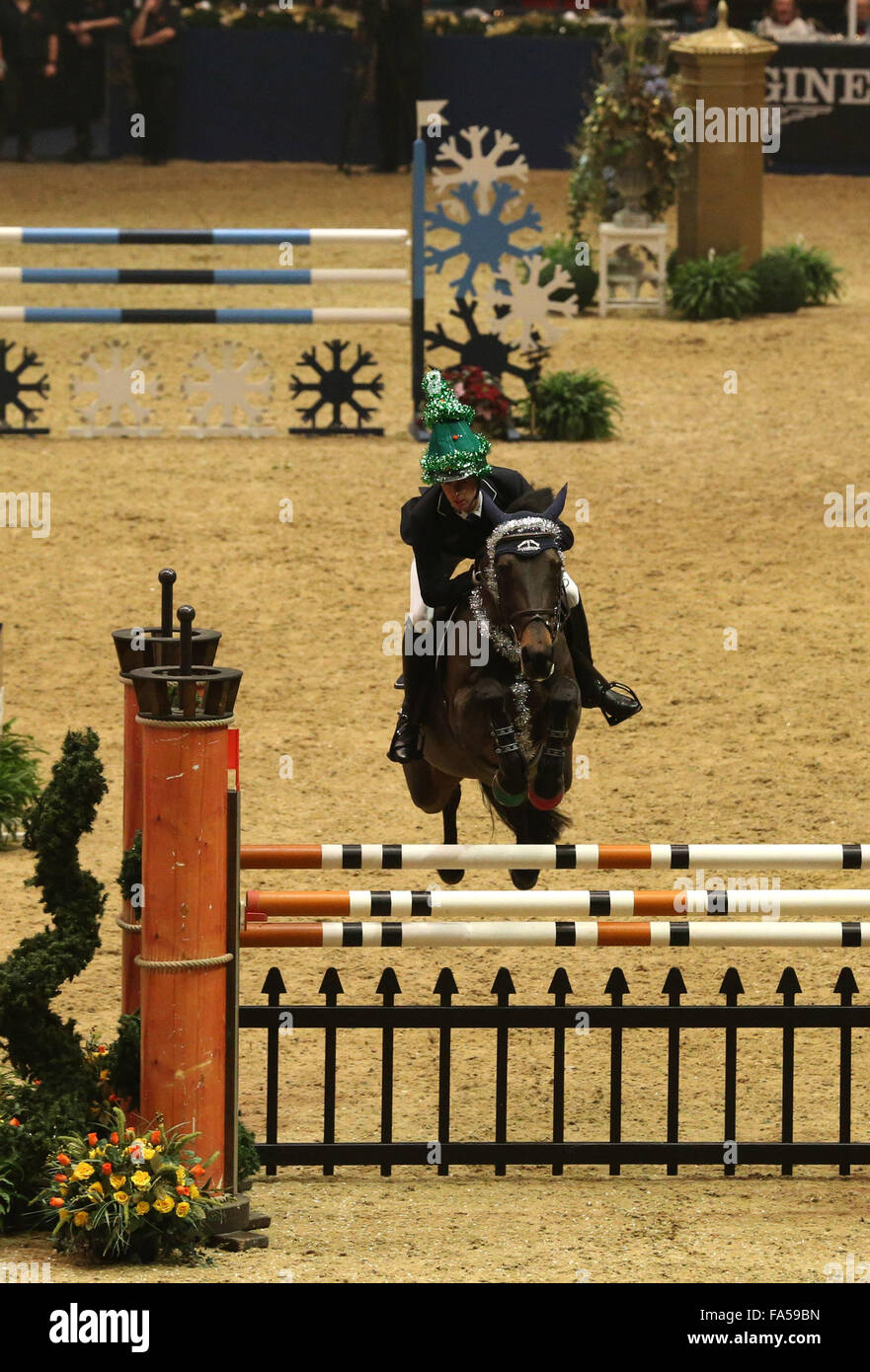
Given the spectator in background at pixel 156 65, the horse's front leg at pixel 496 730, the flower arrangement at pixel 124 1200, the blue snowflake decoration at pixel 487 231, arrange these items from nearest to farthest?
the flower arrangement at pixel 124 1200, the horse's front leg at pixel 496 730, the blue snowflake decoration at pixel 487 231, the spectator in background at pixel 156 65

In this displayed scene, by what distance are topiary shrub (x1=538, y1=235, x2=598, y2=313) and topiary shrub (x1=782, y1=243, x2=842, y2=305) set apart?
1.80m

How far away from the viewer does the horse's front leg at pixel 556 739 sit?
20.3ft

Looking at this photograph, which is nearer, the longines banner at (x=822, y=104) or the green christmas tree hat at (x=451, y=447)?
the green christmas tree hat at (x=451, y=447)

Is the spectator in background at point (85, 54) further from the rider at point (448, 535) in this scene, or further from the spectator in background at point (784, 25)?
the rider at point (448, 535)

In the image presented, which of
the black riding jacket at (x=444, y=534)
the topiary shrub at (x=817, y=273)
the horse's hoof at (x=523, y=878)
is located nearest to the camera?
the black riding jacket at (x=444, y=534)

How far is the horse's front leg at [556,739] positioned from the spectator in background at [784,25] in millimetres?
20021

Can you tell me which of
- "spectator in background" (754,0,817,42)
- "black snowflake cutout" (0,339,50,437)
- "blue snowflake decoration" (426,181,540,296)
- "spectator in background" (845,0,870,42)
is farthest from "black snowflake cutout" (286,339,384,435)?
"spectator in background" (845,0,870,42)

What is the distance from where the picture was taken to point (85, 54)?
26.2 m

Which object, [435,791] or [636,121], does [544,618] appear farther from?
A: [636,121]

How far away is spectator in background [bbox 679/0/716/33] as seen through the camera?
84.5 feet

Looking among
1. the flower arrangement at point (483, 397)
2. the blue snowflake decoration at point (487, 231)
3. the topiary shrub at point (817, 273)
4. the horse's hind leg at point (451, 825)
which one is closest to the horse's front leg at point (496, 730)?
the horse's hind leg at point (451, 825)

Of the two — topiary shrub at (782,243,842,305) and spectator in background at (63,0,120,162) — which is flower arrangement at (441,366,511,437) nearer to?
topiary shrub at (782,243,842,305)

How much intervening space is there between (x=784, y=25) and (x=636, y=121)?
22.9ft

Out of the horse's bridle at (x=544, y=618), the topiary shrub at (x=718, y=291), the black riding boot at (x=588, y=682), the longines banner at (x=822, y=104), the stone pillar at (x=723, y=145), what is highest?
the longines banner at (x=822, y=104)
